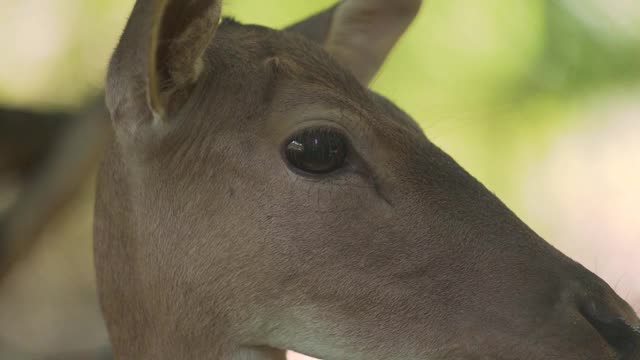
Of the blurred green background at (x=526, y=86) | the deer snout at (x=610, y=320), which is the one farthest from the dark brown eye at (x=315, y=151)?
the blurred green background at (x=526, y=86)

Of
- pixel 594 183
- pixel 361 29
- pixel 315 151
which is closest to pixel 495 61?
pixel 594 183

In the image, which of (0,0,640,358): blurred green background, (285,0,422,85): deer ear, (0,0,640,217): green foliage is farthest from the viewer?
(0,0,640,217): green foliage

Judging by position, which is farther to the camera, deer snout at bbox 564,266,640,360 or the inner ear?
the inner ear

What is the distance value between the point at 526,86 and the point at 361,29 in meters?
3.66

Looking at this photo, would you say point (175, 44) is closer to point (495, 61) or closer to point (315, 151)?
point (315, 151)

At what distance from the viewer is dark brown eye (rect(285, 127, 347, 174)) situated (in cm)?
214

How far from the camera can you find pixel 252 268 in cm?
213

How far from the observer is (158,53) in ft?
6.92

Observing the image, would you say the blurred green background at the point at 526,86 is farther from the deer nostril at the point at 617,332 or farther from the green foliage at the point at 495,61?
the deer nostril at the point at 617,332

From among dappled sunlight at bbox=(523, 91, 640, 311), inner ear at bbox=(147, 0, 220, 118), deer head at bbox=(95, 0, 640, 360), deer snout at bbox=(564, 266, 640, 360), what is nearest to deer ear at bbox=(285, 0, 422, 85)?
deer head at bbox=(95, 0, 640, 360)

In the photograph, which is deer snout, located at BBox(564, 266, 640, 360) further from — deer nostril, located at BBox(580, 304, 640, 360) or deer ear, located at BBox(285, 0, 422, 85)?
→ deer ear, located at BBox(285, 0, 422, 85)

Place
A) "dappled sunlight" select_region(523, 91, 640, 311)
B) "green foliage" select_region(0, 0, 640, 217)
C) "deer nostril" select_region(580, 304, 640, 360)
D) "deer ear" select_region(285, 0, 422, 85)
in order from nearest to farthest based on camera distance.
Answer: "deer nostril" select_region(580, 304, 640, 360) → "deer ear" select_region(285, 0, 422, 85) → "green foliage" select_region(0, 0, 640, 217) → "dappled sunlight" select_region(523, 91, 640, 311)

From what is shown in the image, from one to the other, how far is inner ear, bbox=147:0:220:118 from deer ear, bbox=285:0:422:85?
755 mm

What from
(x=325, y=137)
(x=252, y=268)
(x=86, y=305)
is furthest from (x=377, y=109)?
(x=86, y=305)
